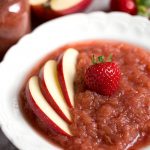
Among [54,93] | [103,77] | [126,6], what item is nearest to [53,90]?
[54,93]

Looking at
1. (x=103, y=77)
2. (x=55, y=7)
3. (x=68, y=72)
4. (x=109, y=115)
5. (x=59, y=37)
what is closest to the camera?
(x=109, y=115)

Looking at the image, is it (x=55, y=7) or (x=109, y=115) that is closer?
(x=109, y=115)

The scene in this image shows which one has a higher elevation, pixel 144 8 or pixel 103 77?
pixel 103 77

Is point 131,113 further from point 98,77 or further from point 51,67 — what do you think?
point 51,67

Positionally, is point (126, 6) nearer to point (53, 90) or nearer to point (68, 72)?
point (68, 72)

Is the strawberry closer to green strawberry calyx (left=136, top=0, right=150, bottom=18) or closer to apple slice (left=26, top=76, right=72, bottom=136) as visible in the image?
apple slice (left=26, top=76, right=72, bottom=136)

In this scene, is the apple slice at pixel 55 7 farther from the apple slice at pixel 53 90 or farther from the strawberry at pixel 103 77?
the strawberry at pixel 103 77
